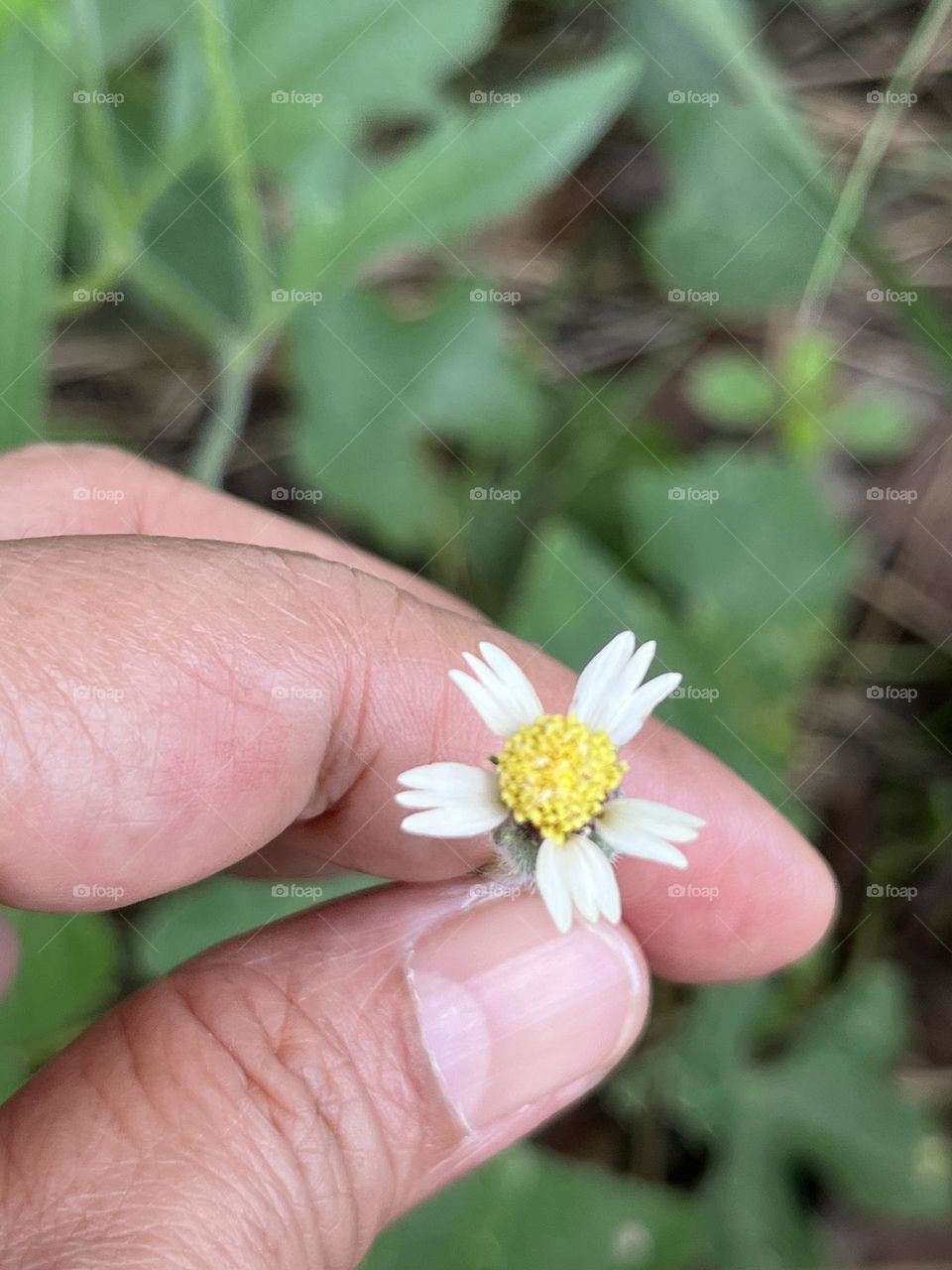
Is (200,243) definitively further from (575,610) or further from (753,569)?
(753,569)

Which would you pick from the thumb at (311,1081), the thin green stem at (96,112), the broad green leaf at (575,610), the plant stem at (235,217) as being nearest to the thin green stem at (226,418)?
the plant stem at (235,217)

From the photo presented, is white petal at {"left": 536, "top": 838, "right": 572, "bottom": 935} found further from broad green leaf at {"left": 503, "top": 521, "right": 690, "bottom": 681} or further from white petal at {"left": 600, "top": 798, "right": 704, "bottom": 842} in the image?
broad green leaf at {"left": 503, "top": 521, "right": 690, "bottom": 681}

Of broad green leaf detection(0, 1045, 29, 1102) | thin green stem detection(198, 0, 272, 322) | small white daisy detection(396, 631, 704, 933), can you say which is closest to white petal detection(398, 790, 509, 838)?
small white daisy detection(396, 631, 704, 933)

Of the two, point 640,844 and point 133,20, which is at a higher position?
point 133,20

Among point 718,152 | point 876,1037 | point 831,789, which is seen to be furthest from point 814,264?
point 876,1037

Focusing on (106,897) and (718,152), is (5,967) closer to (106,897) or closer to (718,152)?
(106,897)

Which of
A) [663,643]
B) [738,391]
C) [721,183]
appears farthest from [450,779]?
[721,183]

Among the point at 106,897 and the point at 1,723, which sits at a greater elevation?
the point at 1,723

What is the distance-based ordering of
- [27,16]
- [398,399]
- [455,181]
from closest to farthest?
[27,16] < [455,181] < [398,399]
